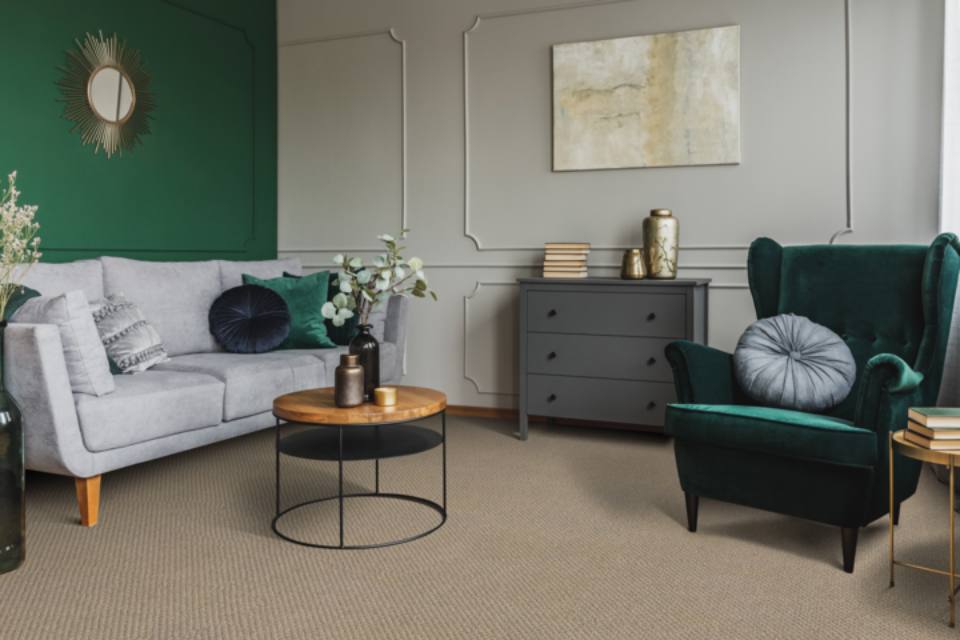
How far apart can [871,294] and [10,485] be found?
3.13 metres

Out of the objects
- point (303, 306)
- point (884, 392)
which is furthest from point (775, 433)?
point (303, 306)

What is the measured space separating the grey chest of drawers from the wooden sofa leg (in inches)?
86.0

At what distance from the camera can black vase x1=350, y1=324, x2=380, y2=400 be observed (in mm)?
2762

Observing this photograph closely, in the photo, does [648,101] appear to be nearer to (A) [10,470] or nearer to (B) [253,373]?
(B) [253,373]

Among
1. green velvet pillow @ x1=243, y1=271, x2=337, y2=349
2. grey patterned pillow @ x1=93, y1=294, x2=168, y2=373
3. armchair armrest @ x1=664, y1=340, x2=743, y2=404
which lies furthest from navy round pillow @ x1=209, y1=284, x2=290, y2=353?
armchair armrest @ x1=664, y1=340, x2=743, y2=404

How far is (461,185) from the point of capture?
4.95 meters

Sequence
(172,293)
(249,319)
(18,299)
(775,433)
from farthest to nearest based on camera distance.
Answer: (249,319)
(172,293)
(18,299)
(775,433)

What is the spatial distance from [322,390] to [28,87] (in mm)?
2267

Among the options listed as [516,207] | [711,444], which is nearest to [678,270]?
[516,207]

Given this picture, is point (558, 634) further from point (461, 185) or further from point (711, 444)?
point (461, 185)

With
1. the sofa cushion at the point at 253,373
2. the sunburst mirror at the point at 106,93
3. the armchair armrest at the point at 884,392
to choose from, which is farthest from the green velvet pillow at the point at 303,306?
the armchair armrest at the point at 884,392

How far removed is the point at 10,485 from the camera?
2436 millimetres

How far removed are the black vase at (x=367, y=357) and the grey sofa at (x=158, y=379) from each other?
935 mm

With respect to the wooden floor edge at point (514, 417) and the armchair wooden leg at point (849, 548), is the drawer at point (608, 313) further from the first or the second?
the armchair wooden leg at point (849, 548)
